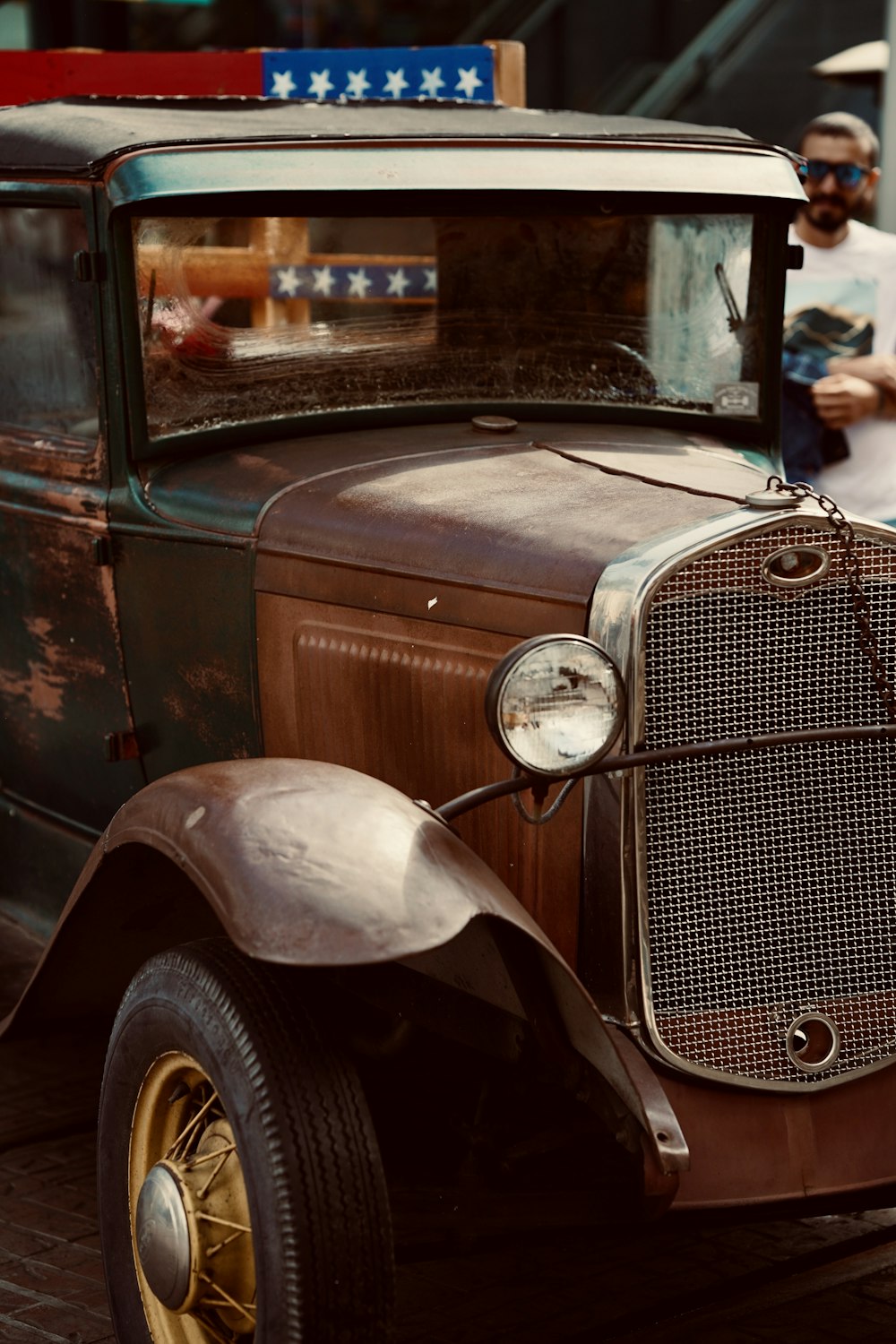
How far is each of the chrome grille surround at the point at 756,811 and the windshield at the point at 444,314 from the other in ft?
3.66

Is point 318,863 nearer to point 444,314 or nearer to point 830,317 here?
point 444,314

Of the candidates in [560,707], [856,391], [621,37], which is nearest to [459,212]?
[560,707]

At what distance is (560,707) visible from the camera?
249 cm

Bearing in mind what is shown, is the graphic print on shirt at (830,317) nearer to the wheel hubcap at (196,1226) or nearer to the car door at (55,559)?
the car door at (55,559)

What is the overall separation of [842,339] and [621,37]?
365 inches

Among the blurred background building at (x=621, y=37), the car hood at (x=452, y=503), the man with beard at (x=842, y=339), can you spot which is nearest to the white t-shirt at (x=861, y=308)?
the man with beard at (x=842, y=339)

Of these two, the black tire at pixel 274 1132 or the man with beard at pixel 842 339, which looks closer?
the black tire at pixel 274 1132

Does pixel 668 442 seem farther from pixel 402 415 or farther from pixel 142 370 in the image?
pixel 142 370

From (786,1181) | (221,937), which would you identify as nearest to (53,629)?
(221,937)

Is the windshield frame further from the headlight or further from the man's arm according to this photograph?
the headlight

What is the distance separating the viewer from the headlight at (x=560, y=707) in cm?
245

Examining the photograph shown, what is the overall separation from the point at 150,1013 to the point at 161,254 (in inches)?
59.1

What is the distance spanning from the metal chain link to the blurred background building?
8.67m

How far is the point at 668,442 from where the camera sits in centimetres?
359
